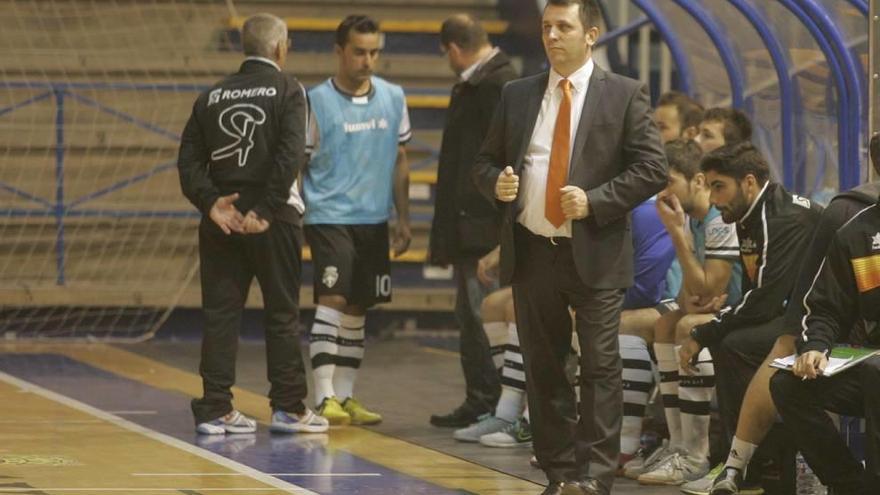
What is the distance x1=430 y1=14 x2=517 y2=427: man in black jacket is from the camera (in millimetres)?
9281

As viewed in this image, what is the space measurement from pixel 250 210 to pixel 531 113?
2083mm

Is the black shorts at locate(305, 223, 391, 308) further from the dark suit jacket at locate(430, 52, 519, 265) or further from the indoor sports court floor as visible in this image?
the indoor sports court floor

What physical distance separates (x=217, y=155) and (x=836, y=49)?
2845mm

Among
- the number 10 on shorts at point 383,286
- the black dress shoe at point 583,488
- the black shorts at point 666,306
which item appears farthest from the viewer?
the number 10 on shorts at point 383,286

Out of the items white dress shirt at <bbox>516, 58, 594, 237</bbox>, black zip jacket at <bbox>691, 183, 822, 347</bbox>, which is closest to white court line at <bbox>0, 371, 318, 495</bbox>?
white dress shirt at <bbox>516, 58, 594, 237</bbox>

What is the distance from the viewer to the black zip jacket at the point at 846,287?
675cm

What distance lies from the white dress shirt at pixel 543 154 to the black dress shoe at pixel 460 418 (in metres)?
2.44

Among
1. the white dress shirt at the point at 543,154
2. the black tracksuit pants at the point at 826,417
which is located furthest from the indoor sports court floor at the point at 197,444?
the white dress shirt at the point at 543,154

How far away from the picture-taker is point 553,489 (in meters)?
6.97

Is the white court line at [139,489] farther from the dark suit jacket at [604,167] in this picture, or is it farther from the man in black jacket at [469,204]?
the man in black jacket at [469,204]

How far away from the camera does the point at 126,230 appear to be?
13.9 m

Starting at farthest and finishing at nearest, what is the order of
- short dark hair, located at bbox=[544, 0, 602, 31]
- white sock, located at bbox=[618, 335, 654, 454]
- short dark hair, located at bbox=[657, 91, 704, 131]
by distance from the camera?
short dark hair, located at bbox=[657, 91, 704, 131] < white sock, located at bbox=[618, 335, 654, 454] < short dark hair, located at bbox=[544, 0, 602, 31]

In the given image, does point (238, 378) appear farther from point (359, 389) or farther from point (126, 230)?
point (126, 230)

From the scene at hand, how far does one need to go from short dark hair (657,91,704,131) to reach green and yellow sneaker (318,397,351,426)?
216 cm
